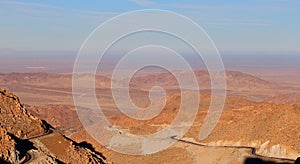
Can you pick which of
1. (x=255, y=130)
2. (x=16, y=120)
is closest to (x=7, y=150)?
(x=16, y=120)

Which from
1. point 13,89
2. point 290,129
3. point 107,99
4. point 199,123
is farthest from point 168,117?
point 13,89

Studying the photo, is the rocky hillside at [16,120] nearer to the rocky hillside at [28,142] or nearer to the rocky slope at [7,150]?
the rocky hillside at [28,142]

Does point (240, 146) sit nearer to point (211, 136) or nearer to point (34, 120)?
point (211, 136)

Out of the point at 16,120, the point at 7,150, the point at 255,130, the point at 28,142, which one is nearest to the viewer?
the point at 7,150

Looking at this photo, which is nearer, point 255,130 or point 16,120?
point 16,120

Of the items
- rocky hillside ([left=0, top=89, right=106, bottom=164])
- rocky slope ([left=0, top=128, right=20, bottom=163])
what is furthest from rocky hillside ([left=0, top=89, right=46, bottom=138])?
rocky slope ([left=0, top=128, right=20, bottom=163])

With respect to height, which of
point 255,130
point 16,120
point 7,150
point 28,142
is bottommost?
point 7,150

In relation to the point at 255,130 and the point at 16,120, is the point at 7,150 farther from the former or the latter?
the point at 255,130

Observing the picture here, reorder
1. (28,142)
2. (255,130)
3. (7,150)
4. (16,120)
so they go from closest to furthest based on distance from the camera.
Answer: (7,150) < (28,142) < (16,120) < (255,130)

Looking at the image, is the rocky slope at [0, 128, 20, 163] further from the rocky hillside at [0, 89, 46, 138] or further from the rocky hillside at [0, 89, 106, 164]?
the rocky hillside at [0, 89, 46, 138]

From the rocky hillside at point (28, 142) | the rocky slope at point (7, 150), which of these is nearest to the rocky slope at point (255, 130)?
the rocky hillside at point (28, 142)

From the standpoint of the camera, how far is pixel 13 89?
194 m

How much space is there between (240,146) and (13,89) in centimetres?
15428

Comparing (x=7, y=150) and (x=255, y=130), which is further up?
(x=255, y=130)
